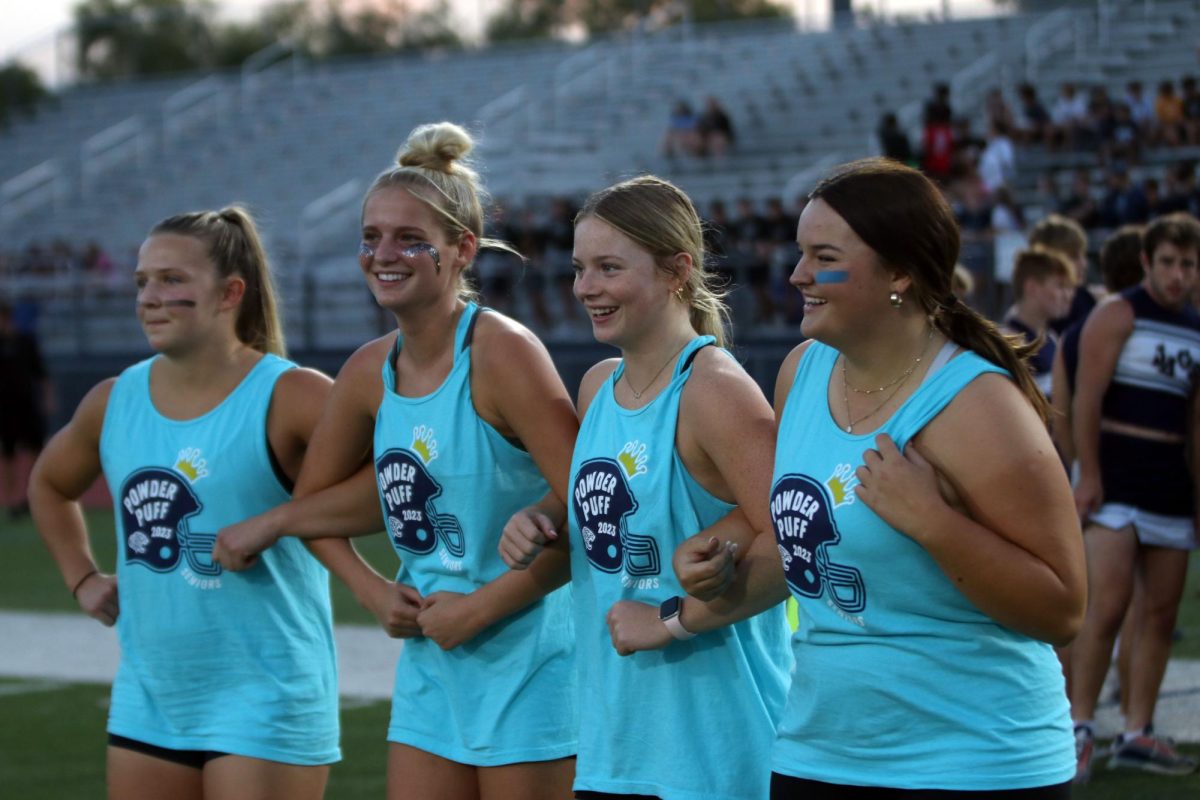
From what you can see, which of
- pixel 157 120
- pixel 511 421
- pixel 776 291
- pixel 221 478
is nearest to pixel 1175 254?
pixel 511 421

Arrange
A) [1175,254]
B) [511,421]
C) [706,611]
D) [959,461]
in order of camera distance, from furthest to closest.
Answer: [1175,254]
[511,421]
[706,611]
[959,461]

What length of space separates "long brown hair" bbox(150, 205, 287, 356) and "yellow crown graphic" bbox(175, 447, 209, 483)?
377mm

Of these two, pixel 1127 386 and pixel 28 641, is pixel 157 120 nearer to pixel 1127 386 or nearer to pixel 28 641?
pixel 28 641

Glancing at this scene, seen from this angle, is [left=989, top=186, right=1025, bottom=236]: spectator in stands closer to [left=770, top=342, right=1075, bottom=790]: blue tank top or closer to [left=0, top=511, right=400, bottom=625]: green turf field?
[left=0, top=511, right=400, bottom=625]: green turf field

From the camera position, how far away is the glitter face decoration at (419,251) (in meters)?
3.93

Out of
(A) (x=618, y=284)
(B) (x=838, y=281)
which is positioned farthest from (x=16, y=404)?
(B) (x=838, y=281)

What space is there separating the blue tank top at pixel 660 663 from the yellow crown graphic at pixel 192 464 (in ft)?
3.61

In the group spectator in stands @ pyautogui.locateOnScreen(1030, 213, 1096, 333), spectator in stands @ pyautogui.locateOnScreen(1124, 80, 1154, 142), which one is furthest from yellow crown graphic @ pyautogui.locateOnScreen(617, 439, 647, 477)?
spectator in stands @ pyautogui.locateOnScreen(1124, 80, 1154, 142)

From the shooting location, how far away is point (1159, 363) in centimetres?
618

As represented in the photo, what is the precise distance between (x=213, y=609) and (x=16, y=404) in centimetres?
1349

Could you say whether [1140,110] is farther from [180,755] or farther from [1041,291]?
[180,755]

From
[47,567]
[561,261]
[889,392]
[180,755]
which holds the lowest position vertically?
[47,567]

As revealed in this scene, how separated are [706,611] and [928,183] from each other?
3.04 feet

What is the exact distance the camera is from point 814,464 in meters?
3.11
